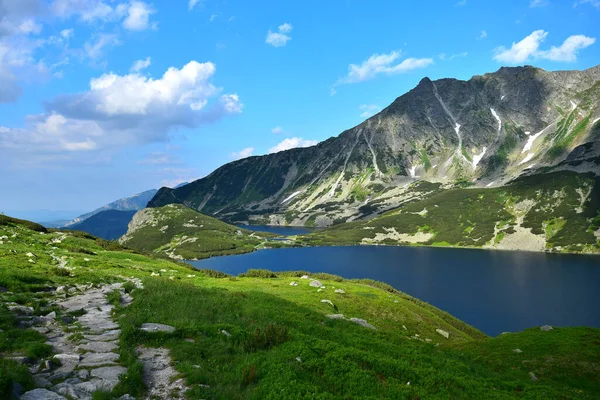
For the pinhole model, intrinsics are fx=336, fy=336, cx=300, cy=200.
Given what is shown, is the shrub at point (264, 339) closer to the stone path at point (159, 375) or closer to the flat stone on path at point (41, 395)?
the stone path at point (159, 375)

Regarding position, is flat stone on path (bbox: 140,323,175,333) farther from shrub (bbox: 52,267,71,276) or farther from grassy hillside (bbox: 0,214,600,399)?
shrub (bbox: 52,267,71,276)

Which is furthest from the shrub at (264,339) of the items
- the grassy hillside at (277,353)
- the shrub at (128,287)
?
the shrub at (128,287)

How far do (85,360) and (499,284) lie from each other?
509 ft

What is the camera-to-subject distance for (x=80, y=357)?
45.6 feet

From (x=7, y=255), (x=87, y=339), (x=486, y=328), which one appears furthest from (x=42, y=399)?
(x=486, y=328)

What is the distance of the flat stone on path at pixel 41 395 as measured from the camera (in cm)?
1036

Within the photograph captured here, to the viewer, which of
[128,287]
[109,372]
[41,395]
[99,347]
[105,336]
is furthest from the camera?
[128,287]

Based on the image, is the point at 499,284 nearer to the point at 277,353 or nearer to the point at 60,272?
the point at 277,353

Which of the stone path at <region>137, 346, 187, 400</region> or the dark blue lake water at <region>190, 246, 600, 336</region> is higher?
the stone path at <region>137, 346, 187, 400</region>

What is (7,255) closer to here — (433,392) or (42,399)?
(42,399)

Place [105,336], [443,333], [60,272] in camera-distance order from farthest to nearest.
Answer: [443,333] → [60,272] → [105,336]

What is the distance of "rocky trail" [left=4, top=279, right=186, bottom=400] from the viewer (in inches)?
452

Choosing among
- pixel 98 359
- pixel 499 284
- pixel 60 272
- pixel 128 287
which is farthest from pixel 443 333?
pixel 499 284

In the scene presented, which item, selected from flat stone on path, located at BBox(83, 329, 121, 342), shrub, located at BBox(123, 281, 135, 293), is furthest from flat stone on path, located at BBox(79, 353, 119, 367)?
shrub, located at BBox(123, 281, 135, 293)
